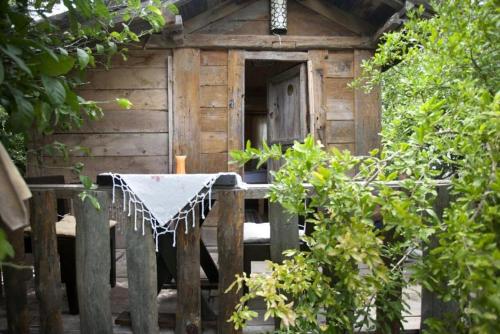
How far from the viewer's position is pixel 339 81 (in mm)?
4453

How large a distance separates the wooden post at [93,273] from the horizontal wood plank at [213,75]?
259 centimetres

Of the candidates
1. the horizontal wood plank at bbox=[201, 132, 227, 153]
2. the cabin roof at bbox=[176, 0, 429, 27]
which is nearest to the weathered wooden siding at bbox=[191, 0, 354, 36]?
the cabin roof at bbox=[176, 0, 429, 27]

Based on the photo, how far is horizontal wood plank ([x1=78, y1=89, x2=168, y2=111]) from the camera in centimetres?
419

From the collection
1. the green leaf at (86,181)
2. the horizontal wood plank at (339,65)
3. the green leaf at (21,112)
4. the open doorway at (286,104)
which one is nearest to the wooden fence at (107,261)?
the green leaf at (86,181)

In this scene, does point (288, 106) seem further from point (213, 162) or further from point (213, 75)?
point (213, 162)

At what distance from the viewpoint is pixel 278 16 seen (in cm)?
421

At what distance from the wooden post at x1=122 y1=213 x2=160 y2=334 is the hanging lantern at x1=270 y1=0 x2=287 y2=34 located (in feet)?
10.0

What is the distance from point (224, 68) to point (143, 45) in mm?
945

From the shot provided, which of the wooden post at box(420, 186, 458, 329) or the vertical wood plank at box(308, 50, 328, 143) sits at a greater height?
the vertical wood plank at box(308, 50, 328, 143)

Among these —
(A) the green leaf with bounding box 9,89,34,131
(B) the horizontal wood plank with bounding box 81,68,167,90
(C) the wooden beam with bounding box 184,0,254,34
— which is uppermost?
(C) the wooden beam with bounding box 184,0,254,34

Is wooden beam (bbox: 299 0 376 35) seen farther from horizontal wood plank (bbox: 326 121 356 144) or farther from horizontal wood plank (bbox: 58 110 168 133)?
horizontal wood plank (bbox: 58 110 168 133)

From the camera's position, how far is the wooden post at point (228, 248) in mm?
1983

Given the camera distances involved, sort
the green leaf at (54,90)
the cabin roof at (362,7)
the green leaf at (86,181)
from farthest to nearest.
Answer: the cabin roof at (362,7) < the green leaf at (86,181) < the green leaf at (54,90)

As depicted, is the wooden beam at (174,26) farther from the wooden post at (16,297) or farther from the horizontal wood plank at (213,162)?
the wooden post at (16,297)
